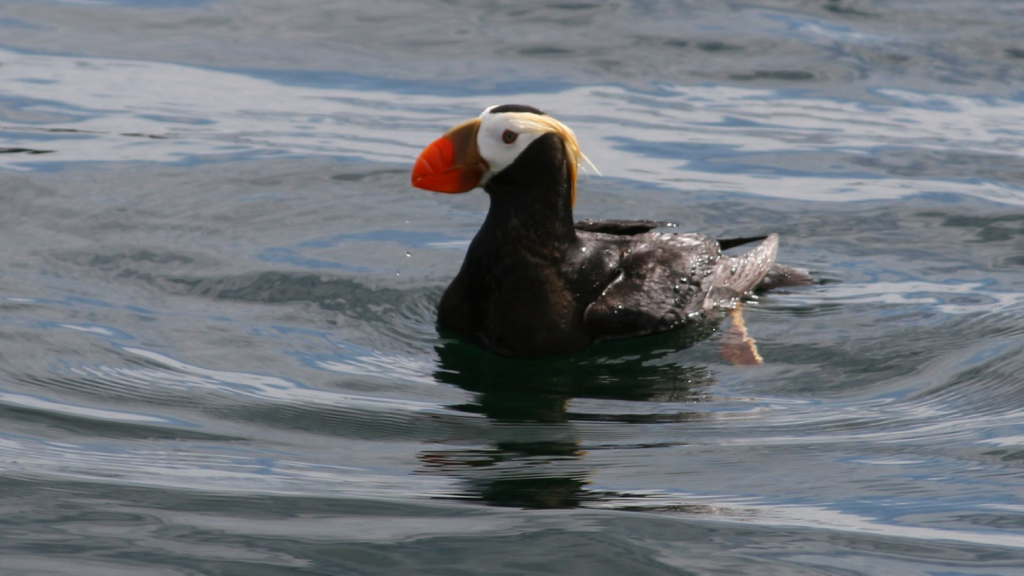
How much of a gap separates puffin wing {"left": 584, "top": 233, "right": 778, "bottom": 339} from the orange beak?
91cm

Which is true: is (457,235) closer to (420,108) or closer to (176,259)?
(176,259)

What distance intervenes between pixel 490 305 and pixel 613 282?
66 cm

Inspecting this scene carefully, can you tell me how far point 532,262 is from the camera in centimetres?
633

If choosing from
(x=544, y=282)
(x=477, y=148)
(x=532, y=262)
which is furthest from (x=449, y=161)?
(x=544, y=282)

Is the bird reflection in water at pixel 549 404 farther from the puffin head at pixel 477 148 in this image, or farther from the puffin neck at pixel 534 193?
the puffin head at pixel 477 148

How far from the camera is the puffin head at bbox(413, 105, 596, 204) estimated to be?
6.14 m

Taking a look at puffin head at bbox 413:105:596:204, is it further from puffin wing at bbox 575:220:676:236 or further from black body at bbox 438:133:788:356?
puffin wing at bbox 575:220:676:236

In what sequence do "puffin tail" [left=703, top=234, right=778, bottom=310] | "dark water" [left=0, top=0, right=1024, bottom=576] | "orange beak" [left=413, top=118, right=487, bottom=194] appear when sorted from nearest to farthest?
"dark water" [left=0, top=0, right=1024, bottom=576], "orange beak" [left=413, top=118, right=487, bottom=194], "puffin tail" [left=703, top=234, right=778, bottom=310]

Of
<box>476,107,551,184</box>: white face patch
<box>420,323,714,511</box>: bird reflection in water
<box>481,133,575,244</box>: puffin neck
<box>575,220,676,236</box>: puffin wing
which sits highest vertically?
<box>476,107,551,184</box>: white face patch

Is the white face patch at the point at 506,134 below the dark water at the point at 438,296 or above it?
above

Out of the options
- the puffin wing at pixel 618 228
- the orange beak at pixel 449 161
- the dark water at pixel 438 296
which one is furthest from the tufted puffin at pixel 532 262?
the puffin wing at pixel 618 228

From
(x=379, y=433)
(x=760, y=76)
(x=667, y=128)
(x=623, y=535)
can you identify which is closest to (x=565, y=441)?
(x=379, y=433)

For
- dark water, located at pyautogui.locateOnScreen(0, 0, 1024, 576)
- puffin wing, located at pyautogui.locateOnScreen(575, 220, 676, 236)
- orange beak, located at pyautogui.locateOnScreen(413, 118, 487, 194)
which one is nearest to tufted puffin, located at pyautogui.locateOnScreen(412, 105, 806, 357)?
orange beak, located at pyautogui.locateOnScreen(413, 118, 487, 194)

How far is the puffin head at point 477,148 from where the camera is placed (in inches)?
242
